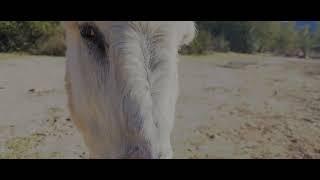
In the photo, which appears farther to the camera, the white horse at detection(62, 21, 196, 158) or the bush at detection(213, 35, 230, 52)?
the bush at detection(213, 35, 230, 52)

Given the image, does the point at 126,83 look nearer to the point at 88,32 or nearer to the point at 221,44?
the point at 88,32

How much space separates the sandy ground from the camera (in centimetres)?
621

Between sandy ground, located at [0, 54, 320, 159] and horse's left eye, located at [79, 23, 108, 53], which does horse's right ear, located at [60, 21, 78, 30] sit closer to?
horse's left eye, located at [79, 23, 108, 53]

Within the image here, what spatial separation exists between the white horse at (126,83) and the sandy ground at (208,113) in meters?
3.89

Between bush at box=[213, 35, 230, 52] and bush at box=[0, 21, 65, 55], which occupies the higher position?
bush at box=[213, 35, 230, 52]

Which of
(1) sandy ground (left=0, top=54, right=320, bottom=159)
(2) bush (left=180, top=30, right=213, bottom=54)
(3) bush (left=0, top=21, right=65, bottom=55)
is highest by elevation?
(2) bush (left=180, top=30, right=213, bottom=54)

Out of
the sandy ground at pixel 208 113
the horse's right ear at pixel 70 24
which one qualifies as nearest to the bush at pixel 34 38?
the sandy ground at pixel 208 113

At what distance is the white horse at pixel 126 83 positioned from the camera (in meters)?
1.40

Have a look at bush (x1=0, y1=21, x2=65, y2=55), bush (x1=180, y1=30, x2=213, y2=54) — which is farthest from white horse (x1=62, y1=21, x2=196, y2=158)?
bush (x1=180, y1=30, x2=213, y2=54)

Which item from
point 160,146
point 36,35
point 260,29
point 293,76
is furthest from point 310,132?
point 260,29

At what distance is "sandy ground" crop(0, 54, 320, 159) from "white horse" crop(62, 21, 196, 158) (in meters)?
3.89

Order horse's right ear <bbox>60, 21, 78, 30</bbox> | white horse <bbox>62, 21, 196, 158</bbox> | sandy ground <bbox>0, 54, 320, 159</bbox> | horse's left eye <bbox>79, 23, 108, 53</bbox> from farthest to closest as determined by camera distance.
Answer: sandy ground <bbox>0, 54, 320, 159</bbox>, horse's right ear <bbox>60, 21, 78, 30</bbox>, horse's left eye <bbox>79, 23, 108, 53</bbox>, white horse <bbox>62, 21, 196, 158</bbox>

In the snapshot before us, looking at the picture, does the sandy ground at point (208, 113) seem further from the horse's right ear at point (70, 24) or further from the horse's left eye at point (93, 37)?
the horse's left eye at point (93, 37)
